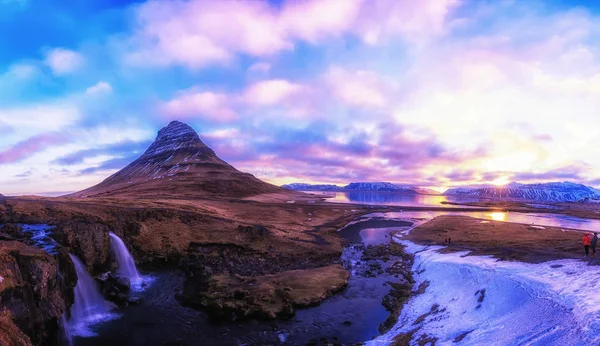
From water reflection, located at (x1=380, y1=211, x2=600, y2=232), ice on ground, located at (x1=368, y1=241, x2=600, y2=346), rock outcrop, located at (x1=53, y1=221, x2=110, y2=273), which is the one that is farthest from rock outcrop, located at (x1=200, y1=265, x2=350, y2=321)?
water reflection, located at (x1=380, y1=211, x2=600, y2=232)

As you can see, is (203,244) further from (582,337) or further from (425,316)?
(582,337)

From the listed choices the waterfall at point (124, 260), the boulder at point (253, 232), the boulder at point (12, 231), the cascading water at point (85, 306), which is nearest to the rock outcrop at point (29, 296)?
the cascading water at point (85, 306)

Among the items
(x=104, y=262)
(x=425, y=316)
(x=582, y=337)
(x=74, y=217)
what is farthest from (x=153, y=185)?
(x=582, y=337)

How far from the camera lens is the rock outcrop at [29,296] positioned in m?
14.8

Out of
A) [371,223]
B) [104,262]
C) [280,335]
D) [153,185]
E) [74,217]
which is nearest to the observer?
[280,335]

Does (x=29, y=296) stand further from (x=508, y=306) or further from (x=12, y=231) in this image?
(x=508, y=306)

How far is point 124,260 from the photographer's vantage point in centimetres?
3559

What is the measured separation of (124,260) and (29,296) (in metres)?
18.9

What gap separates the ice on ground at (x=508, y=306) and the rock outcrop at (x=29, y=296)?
20.0 metres

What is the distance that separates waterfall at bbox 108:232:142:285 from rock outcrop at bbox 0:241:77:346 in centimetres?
1170

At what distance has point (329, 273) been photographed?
37406 mm

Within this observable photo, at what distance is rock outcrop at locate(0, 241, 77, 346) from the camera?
14781 mm

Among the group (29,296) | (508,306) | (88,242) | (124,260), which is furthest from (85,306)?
(508,306)

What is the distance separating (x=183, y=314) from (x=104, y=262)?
1186 centimetres
